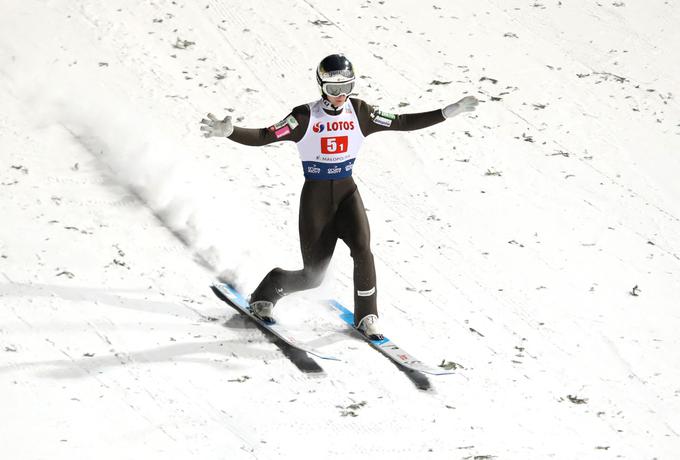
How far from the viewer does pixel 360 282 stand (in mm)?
6867

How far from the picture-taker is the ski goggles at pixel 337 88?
6.36 meters

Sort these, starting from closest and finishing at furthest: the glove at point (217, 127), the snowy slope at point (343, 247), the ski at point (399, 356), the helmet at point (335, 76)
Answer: the snowy slope at point (343, 247), the glove at point (217, 127), the helmet at point (335, 76), the ski at point (399, 356)

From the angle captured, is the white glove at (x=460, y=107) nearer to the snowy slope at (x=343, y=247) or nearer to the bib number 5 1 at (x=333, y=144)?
the bib number 5 1 at (x=333, y=144)

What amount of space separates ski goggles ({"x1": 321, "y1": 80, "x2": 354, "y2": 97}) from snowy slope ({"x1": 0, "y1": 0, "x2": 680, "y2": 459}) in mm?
1984

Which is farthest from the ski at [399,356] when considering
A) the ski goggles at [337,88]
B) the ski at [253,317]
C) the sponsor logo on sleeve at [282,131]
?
the ski goggles at [337,88]

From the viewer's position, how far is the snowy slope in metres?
6.06

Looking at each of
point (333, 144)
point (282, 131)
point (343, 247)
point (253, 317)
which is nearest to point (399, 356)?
point (253, 317)

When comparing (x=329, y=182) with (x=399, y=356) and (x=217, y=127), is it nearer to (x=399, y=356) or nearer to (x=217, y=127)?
(x=217, y=127)

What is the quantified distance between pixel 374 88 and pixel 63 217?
15.1 ft

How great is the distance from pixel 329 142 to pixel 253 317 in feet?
5.20

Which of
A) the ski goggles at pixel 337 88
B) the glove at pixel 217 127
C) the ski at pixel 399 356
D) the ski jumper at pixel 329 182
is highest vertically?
the ski goggles at pixel 337 88

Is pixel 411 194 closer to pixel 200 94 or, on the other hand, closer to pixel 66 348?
pixel 200 94

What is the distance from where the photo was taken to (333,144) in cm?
655

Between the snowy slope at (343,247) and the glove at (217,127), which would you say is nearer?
the snowy slope at (343,247)
